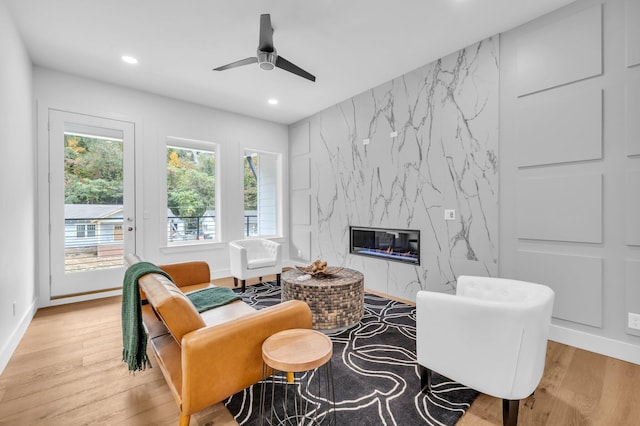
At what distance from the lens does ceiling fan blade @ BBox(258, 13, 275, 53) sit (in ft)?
8.14

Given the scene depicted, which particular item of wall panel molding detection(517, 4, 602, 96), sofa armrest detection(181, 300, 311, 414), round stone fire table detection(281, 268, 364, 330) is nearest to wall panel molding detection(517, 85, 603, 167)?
wall panel molding detection(517, 4, 602, 96)

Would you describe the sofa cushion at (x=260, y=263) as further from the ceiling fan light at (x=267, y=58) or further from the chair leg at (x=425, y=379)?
the chair leg at (x=425, y=379)

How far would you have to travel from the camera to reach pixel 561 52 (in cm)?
250

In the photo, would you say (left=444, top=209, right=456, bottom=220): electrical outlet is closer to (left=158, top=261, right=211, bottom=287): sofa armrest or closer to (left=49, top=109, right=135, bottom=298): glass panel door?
(left=158, top=261, right=211, bottom=287): sofa armrest

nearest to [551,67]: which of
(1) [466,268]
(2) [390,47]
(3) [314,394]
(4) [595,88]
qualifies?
(4) [595,88]

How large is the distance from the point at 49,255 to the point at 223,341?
3.57 meters

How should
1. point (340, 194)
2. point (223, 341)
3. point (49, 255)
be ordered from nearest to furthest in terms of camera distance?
point (223, 341) → point (49, 255) → point (340, 194)

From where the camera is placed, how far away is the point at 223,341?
1.42m

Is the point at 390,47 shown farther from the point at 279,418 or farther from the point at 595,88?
the point at 279,418

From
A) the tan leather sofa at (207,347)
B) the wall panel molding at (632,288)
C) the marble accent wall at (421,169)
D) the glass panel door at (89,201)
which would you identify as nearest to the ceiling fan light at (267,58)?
the marble accent wall at (421,169)

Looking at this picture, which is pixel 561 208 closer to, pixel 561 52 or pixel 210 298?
pixel 561 52

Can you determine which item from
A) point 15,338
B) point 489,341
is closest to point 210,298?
point 15,338

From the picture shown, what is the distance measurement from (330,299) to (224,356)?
4.39 ft

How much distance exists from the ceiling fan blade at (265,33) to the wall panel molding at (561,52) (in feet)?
7.74
